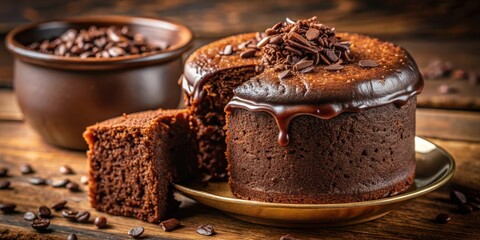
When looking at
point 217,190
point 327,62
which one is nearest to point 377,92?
point 327,62

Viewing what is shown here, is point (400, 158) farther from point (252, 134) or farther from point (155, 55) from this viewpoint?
point (155, 55)

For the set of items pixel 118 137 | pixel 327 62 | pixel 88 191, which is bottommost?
pixel 88 191

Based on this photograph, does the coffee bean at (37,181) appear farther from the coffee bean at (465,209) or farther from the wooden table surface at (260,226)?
the coffee bean at (465,209)

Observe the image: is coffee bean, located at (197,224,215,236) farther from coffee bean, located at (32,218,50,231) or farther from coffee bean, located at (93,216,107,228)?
coffee bean, located at (32,218,50,231)

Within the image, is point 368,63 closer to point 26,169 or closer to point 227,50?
point 227,50

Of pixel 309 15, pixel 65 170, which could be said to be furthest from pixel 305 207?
pixel 309 15

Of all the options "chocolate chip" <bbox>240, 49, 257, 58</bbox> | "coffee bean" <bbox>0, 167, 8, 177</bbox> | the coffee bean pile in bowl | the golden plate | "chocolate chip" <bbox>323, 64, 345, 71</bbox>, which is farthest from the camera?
the coffee bean pile in bowl

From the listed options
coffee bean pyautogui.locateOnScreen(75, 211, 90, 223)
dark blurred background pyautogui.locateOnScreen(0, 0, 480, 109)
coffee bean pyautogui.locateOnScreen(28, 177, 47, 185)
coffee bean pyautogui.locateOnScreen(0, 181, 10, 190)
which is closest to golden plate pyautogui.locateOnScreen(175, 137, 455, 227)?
coffee bean pyautogui.locateOnScreen(75, 211, 90, 223)
